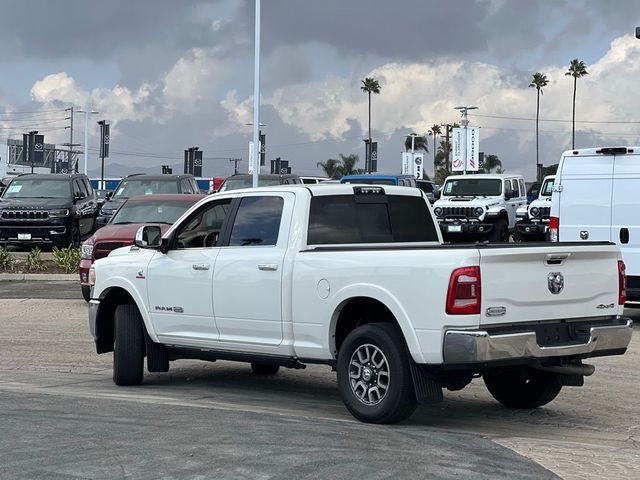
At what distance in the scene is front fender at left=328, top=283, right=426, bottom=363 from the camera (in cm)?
837

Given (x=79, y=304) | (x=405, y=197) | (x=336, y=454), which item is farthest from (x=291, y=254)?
(x=79, y=304)

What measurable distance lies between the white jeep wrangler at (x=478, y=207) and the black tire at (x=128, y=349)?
21815 mm

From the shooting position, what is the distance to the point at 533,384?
9820 mm

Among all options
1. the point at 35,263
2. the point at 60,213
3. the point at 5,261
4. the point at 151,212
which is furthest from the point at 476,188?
the point at 151,212

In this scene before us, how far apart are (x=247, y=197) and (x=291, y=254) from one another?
3.21 feet

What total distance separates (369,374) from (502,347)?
1112mm

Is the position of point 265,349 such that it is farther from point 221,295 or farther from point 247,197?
point 247,197

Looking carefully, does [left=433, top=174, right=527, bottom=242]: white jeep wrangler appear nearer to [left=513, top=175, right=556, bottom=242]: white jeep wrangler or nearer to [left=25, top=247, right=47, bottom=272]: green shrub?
[left=513, top=175, right=556, bottom=242]: white jeep wrangler

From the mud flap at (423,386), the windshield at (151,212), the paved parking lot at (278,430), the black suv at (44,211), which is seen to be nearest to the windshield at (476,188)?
the black suv at (44,211)

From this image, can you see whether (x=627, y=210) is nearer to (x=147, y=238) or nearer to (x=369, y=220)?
(x=369, y=220)

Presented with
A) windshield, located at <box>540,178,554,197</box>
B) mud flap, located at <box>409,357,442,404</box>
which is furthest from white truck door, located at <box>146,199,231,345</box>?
windshield, located at <box>540,178,554,197</box>

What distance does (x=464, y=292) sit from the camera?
8.14 m

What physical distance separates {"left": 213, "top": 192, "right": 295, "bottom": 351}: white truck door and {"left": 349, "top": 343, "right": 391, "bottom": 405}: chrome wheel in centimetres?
92

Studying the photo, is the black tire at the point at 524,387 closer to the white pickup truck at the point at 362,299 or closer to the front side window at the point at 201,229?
the white pickup truck at the point at 362,299
